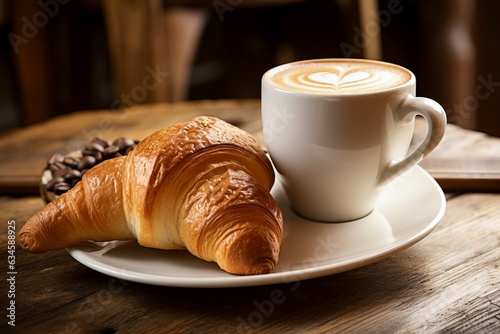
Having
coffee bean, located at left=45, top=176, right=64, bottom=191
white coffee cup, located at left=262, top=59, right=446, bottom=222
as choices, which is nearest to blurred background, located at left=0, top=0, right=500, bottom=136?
coffee bean, located at left=45, top=176, right=64, bottom=191

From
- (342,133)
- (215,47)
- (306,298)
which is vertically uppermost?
(342,133)

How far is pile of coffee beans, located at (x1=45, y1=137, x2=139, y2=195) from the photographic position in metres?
0.93

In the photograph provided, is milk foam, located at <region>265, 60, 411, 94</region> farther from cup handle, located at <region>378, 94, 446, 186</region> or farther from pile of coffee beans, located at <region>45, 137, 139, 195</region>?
pile of coffee beans, located at <region>45, 137, 139, 195</region>

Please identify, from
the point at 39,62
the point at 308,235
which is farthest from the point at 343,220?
the point at 39,62

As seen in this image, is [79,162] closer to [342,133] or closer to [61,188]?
[61,188]

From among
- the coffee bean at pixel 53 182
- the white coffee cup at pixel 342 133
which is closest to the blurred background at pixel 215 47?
the coffee bean at pixel 53 182

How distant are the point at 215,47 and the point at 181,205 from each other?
7.21ft

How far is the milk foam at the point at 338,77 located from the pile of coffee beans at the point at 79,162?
0.27m

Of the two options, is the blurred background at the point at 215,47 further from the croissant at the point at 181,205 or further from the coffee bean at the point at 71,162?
the croissant at the point at 181,205

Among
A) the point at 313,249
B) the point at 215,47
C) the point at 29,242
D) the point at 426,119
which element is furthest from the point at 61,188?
the point at 215,47

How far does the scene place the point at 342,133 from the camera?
0.80 m

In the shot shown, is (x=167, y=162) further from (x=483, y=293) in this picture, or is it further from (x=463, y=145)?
(x=463, y=145)

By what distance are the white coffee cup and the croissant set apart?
67 mm

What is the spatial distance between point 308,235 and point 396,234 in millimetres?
108
